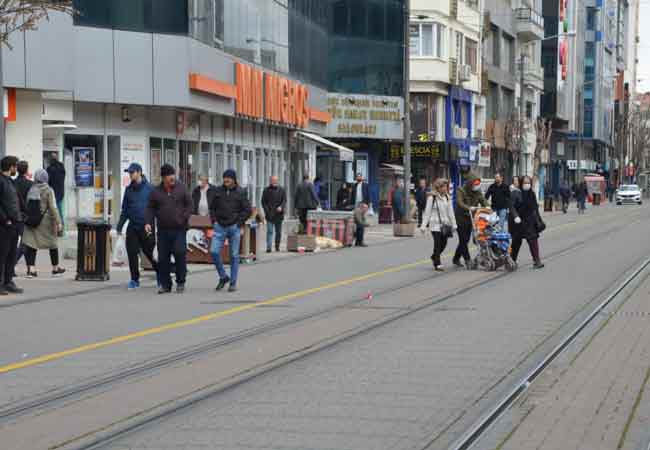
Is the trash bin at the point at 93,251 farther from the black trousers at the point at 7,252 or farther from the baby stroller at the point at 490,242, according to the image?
the baby stroller at the point at 490,242

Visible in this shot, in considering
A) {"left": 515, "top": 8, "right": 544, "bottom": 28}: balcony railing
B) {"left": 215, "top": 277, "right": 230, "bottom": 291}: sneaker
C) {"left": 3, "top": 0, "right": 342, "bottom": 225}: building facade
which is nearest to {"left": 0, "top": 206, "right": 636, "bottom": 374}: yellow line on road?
{"left": 215, "top": 277, "right": 230, "bottom": 291}: sneaker

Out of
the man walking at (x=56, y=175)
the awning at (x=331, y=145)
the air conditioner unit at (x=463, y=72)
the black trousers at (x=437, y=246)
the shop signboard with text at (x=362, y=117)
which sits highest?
the air conditioner unit at (x=463, y=72)

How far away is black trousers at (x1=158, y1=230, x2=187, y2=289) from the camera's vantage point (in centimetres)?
1784

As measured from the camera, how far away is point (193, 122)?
37688 millimetres

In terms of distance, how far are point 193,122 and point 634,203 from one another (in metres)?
63.0

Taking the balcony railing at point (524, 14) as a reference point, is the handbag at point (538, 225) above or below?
below

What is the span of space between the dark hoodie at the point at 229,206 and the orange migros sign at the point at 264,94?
628 inches

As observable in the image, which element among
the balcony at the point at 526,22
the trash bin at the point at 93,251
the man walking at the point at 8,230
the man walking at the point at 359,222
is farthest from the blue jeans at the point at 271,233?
the balcony at the point at 526,22

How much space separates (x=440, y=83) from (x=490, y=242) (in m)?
41.5

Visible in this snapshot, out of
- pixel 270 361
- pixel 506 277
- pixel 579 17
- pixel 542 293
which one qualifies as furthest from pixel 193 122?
pixel 579 17

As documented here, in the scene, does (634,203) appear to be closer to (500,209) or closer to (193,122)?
(193,122)

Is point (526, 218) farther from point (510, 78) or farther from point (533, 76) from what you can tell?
point (533, 76)

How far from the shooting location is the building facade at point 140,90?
94.4ft

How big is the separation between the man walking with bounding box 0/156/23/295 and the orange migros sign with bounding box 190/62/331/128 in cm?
1664
